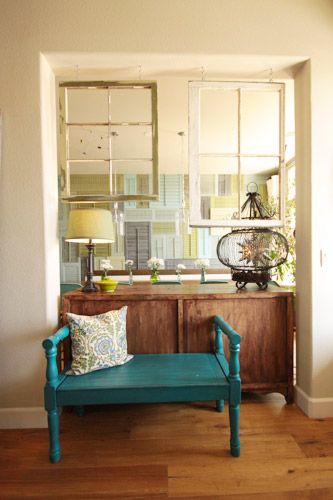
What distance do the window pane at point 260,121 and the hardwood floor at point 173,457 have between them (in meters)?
3.09

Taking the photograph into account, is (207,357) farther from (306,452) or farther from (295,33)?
(295,33)

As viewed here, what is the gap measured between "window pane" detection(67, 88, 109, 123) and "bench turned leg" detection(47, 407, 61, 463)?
289 centimetres

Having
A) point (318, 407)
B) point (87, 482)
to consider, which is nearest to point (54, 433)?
point (87, 482)

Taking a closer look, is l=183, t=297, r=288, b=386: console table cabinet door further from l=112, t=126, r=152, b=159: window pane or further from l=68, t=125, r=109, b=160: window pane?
l=112, t=126, r=152, b=159: window pane

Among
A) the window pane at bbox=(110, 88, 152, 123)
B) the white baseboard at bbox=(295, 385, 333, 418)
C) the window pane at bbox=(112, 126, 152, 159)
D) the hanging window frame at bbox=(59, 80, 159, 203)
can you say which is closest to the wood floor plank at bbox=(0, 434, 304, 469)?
the white baseboard at bbox=(295, 385, 333, 418)

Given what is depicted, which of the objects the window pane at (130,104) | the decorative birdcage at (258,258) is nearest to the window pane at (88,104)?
the window pane at (130,104)

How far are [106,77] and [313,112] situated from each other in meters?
1.64

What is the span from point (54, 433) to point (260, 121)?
4.10m

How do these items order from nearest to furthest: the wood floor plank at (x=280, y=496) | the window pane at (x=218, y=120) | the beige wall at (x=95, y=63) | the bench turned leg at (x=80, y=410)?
1. the wood floor plank at (x=280, y=496)
2. the beige wall at (x=95, y=63)
3. the bench turned leg at (x=80, y=410)
4. the window pane at (x=218, y=120)

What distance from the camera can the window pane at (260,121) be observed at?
3.49 metres

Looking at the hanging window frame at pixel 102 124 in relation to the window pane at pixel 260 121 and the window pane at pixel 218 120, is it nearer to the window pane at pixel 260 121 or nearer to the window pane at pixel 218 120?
the window pane at pixel 218 120

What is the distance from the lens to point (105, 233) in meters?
A: 2.38

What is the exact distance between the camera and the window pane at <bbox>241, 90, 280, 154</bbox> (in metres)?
3.49

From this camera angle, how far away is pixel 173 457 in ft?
6.06
